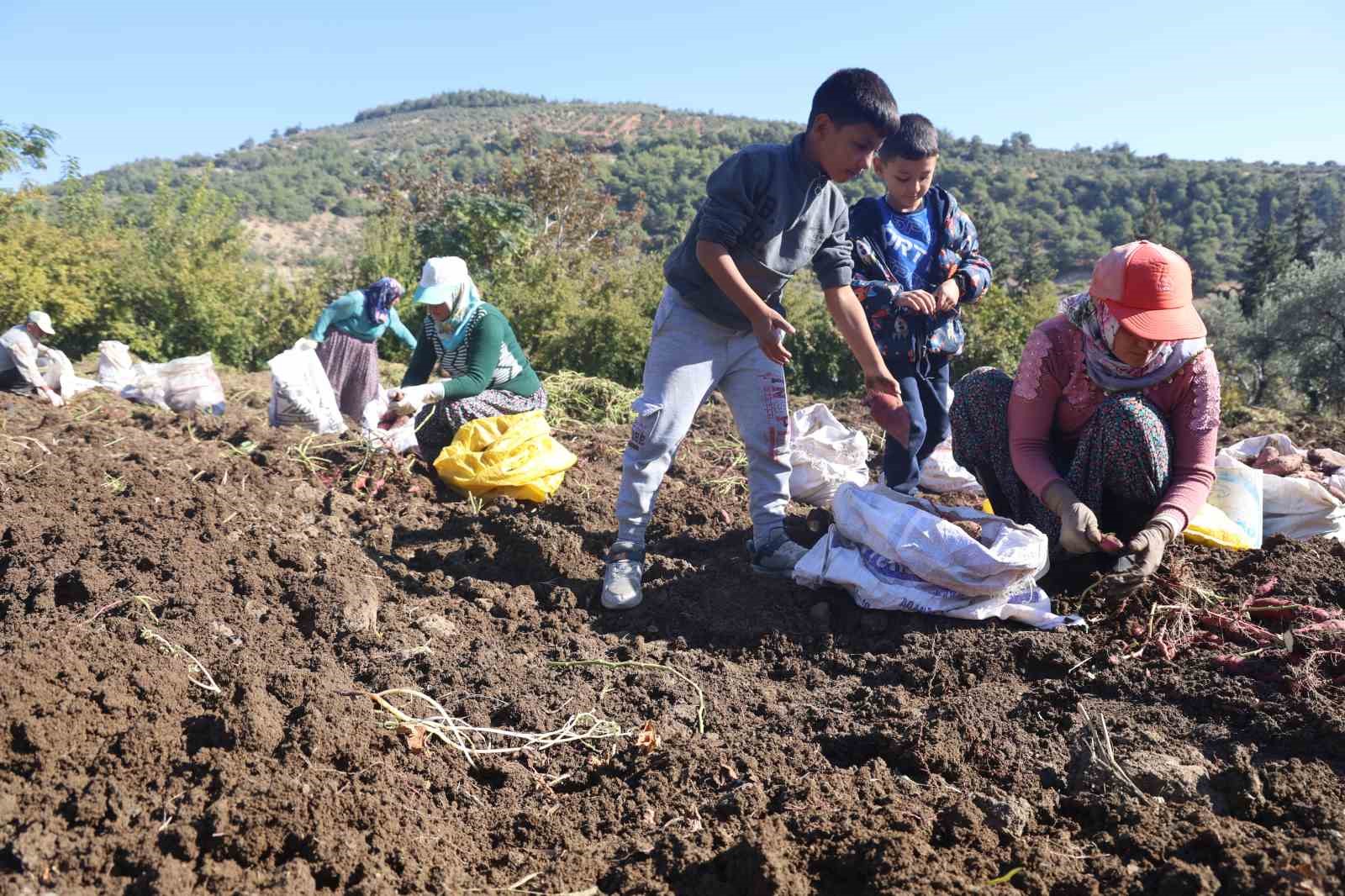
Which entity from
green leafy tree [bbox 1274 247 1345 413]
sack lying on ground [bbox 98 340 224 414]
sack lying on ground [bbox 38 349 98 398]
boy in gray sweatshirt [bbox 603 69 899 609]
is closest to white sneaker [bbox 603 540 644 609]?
boy in gray sweatshirt [bbox 603 69 899 609]

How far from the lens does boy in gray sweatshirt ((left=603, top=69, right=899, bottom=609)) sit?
3133mm

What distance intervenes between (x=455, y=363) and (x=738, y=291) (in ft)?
7.37

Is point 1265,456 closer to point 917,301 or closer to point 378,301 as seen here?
point 917,301

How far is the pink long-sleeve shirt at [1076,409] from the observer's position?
314cm

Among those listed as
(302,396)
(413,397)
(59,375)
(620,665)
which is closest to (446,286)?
(413,397)

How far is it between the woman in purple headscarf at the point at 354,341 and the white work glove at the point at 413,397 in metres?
2.38

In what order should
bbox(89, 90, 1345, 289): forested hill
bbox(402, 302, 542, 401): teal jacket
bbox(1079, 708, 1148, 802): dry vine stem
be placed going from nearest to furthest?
1. bbox(1079, 708, 1148, 802): dry vine stem
2. bbox(402, 302, 542, 401): teal jacket
3. bbox(89, 90, 1345, 289): forested hill

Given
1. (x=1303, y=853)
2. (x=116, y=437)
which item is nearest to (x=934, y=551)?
(x=1303, y=853)

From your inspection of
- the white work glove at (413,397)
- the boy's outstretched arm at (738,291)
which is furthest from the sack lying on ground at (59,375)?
the boy's outstretched arm at (738,291)

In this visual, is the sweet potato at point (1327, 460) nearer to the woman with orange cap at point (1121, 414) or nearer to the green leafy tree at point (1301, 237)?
the woman with orange cap at point (1121, 414)

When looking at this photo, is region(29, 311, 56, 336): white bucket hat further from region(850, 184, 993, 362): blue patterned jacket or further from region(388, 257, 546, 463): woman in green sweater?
region(850, 184, 993, 362): blue patterned jacket

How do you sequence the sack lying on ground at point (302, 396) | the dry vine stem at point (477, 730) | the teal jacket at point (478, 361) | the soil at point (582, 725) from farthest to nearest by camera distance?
1. the sack lying on ground at point (302, 396)
2. the teal jacket at point (478, 361)
3. the dry vine stem at point (477, 730)
4. the soil at point (582, 725)

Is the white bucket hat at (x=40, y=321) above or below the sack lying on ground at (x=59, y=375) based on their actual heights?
above

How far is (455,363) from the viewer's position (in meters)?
4.90
